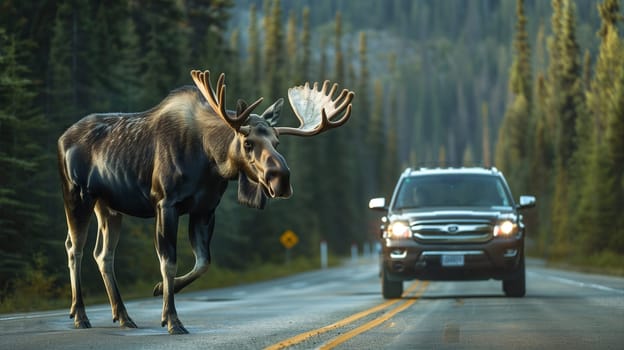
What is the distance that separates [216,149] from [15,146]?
12532mm

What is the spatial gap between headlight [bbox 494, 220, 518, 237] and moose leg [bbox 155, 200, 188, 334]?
8805 mm

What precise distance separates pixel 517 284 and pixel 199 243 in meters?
9.20

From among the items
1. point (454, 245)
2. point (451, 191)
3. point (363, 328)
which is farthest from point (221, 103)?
point (451, 191)

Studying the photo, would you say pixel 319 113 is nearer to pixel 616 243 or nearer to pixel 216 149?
pixel 216 149

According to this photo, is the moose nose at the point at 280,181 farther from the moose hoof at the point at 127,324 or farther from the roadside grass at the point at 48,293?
the roadside grass at the point at 48,293

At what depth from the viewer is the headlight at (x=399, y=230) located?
20.0 metres

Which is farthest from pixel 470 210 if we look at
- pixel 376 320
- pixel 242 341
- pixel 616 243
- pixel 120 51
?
pixel 616 243

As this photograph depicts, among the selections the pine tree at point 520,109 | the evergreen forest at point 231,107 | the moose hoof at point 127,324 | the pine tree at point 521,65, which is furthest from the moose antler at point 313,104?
the pine tree at point 521,65

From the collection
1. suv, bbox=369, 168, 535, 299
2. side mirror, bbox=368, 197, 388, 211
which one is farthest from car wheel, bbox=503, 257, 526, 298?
side mirror, bbox=368, 197, 388, 211

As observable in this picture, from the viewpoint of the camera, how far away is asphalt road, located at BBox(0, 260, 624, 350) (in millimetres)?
11211

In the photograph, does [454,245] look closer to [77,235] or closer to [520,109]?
[77,235]

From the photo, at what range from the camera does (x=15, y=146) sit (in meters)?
23.9

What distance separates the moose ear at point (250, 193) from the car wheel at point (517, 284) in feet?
28.9

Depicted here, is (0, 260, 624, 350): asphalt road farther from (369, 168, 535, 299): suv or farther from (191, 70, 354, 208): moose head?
(191, 70, 354, 208): moose head
